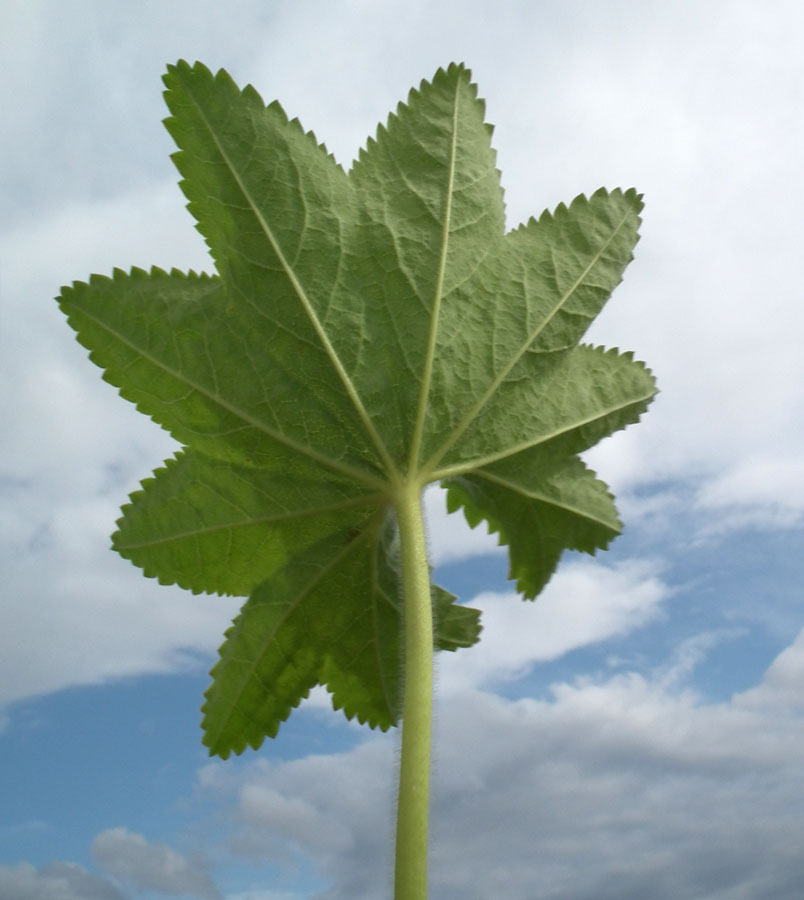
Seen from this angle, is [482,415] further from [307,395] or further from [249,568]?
[249,568]

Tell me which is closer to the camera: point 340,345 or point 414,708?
point 414,708

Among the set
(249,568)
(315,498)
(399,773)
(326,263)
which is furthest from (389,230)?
(399,773)

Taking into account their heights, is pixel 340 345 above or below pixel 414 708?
above

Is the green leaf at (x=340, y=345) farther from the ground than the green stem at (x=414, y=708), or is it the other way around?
the green leaf at (x=340, y=345)

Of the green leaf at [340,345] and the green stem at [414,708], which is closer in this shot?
the green stem at [414,708]

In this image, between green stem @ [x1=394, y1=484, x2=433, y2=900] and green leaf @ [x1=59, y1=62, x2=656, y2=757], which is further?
green leaf @ [x1=59, y1=62, x2=656, y2=757]
